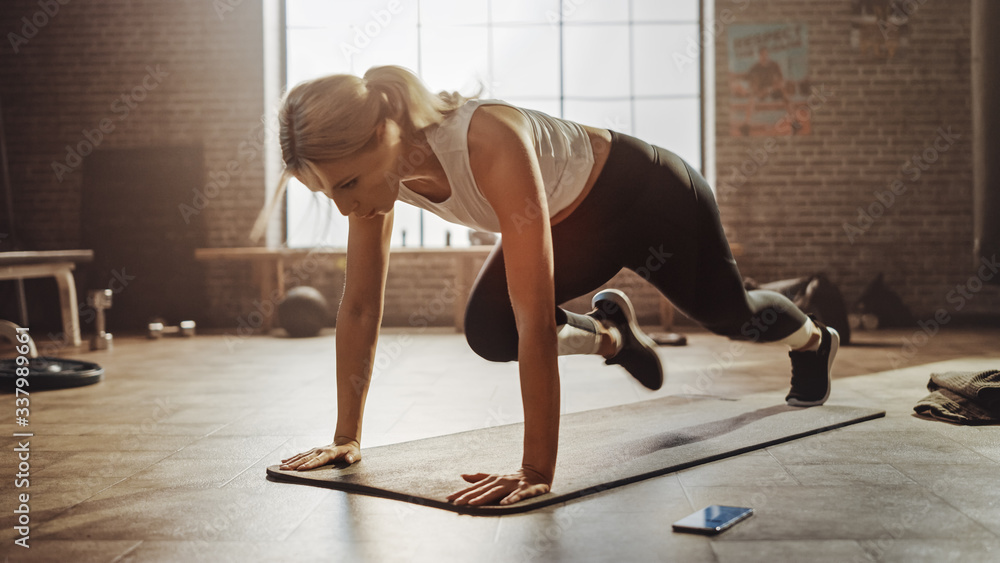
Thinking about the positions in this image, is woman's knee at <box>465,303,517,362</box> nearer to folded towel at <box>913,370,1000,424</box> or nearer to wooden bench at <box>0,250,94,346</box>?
folded towel at <box>913,370,1000,424</box>

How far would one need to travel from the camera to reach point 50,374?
3408 mm

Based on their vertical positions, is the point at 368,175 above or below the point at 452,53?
below

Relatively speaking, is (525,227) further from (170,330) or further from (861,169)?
(861,169)

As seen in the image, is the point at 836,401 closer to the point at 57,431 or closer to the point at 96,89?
the point at 57,431

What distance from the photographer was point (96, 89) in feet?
22.5

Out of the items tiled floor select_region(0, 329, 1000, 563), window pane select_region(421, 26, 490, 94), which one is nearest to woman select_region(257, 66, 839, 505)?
tiled floor select_region(0, 329, 1000, 563)

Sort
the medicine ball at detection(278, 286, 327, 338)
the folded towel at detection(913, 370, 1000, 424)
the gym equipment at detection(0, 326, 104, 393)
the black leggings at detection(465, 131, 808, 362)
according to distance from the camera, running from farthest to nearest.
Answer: the medicine ball at detection(278, 286, 327, 338) → the gym equipment at detection(0, 326, 104, 393) → the folded towel at detection(913, 370, 1000, 424) → the black leggings at detection(465, 131, 808, 362)

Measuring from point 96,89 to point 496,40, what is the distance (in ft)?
11.1

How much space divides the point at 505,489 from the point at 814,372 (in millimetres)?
1466

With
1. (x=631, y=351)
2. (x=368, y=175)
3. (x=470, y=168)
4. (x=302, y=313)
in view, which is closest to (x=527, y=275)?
(x=470, y=168)

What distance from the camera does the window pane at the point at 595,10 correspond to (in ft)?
21.9

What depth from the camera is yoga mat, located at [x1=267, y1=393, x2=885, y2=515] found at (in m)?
1.73

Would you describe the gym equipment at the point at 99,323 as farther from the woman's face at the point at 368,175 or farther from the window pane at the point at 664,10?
the window pane at the point at 664,10

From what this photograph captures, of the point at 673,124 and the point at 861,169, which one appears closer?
the point at 861,169
